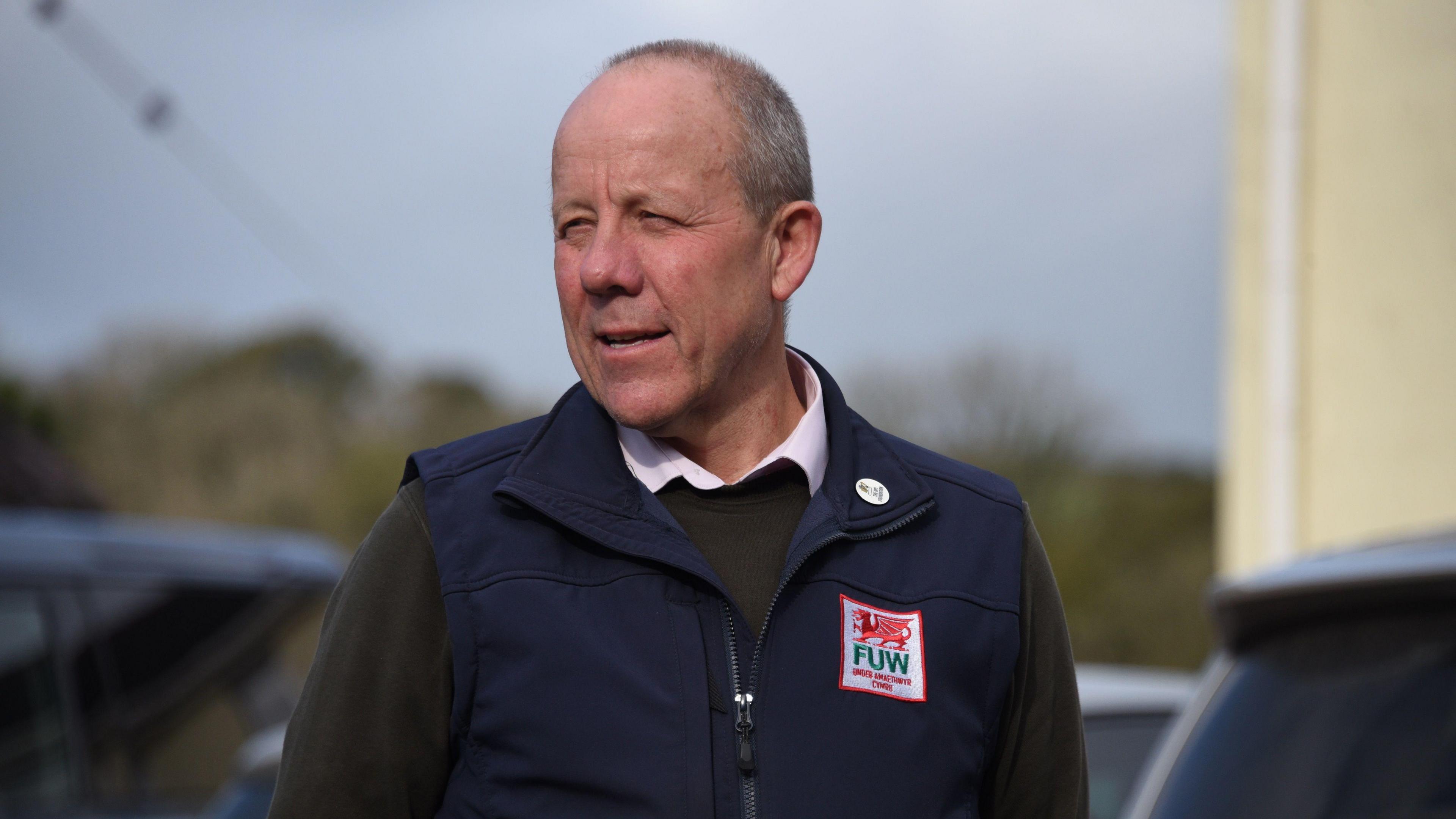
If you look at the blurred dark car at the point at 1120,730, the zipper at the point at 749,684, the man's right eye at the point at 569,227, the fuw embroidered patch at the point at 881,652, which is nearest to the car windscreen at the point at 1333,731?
the fuw embroidered patch at the point at 881,652

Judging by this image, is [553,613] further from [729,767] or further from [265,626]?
[265,626]

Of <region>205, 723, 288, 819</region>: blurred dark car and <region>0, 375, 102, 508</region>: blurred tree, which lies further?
<region>0, 375, 102, 508</region>: blurred tree

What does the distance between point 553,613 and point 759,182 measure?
2.04 ft

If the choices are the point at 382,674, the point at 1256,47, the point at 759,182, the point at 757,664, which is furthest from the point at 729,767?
the point at 1256,47

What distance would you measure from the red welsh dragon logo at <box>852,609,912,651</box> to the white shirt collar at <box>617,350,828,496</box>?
20cm

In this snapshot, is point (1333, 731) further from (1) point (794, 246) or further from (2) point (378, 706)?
(2) point (378, 706)

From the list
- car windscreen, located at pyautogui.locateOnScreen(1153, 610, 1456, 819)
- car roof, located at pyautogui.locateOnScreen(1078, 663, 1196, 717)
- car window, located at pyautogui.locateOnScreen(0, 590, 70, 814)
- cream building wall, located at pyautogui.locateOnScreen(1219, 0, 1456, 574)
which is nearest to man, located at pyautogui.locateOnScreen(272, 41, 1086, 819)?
car windscreen, located at pyautogui.locateOnScreen(1153, 610, 1456, 819)

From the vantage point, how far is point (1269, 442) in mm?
7355

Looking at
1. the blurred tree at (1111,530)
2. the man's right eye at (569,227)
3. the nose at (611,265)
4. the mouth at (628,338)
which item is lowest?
the blurred tree at (1111,530)

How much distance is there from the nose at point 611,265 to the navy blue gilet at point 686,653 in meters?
0.19

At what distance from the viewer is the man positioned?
Answer: 1.59 metres

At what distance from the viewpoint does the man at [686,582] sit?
1.59 metres

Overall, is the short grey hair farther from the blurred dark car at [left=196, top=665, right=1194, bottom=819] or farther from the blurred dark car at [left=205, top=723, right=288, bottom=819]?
the blurred dark car at [left=205, top=723, right=288, bottom=819]

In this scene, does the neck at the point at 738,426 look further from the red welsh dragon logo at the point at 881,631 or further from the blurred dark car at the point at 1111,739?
the blurred dark car at the point at 1111,739
